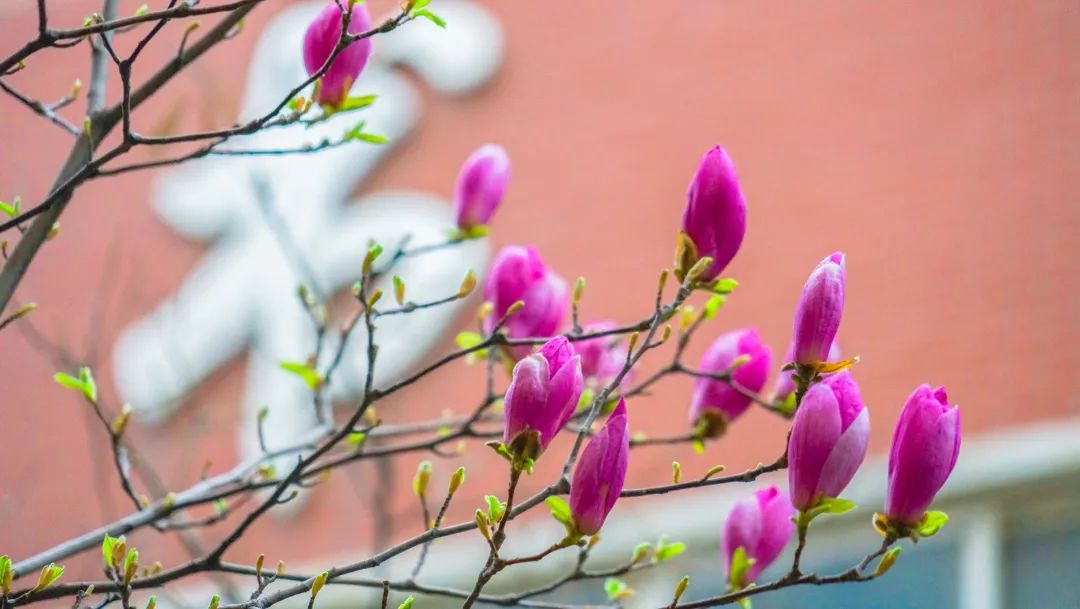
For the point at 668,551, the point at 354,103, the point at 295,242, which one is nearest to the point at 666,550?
the point at 668,551

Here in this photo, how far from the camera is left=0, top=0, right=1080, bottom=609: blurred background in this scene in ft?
6.06

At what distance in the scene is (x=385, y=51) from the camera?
2689 millimetres

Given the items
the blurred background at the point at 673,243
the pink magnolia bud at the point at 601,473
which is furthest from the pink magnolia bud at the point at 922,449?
the blurred background at the point at 673,243

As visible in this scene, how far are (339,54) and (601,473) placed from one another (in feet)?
0.94

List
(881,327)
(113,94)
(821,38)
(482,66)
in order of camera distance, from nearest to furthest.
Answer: (881,327) → (821,38) → (482,66) → (113,94)

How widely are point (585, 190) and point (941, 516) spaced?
197cm

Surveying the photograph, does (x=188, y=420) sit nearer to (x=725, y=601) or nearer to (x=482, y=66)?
(x=482, y=66)

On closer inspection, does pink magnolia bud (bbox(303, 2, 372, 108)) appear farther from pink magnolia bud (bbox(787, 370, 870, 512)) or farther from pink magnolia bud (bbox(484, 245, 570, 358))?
pink magnolia bud (bbox(787, 370, 870, 512))

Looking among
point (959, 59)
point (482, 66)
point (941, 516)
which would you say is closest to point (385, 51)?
point (482, 66)

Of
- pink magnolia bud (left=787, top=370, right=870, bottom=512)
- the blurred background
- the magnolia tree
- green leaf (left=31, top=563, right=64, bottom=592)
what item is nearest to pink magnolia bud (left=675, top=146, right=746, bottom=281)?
the magnolia tree

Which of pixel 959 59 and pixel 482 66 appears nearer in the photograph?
pixel 959 59

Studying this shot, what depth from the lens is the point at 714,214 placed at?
598 millimetres

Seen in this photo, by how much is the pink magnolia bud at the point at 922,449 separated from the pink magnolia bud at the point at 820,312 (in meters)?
0.05

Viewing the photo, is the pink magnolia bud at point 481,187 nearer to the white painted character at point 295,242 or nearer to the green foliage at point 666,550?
the green foliage at point 666,550
